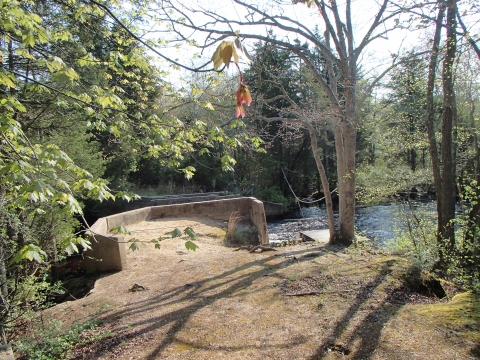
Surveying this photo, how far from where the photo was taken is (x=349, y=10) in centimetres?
747

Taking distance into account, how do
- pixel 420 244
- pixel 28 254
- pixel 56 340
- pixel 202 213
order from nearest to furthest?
pixel 28 254, pixel 56 340, pixel 420 244, pixel 202 213

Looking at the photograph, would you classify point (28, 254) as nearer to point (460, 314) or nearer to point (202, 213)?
point (460, 314)

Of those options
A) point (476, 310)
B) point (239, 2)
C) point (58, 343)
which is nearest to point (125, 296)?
point (58, 343)

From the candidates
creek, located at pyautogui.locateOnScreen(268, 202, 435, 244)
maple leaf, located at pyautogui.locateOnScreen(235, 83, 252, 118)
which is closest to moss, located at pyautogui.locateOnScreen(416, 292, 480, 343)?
maple leaf, located at pyautogui.locateOnScreen(235, 83, 252, 118)

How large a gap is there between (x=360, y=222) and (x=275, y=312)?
14689 mm

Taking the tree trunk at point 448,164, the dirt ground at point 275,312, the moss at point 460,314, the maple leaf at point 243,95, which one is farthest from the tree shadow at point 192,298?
the tree trunk at point 448,164

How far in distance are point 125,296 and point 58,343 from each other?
1607 millimetres

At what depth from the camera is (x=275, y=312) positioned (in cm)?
437

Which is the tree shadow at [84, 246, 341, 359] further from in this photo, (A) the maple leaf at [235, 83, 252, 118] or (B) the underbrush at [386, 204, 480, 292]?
(A) the maple leaf at [235, 83, 252, 118]

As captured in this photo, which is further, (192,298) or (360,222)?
(360,222)

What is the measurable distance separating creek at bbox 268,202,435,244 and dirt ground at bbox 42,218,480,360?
8.61 meters

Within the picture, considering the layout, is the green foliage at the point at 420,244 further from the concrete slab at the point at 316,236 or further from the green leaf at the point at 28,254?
the green leaf at the point at 28,254

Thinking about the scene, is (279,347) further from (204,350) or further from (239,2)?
(239,2)

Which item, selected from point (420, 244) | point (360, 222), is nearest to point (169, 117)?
point (420, 244)
